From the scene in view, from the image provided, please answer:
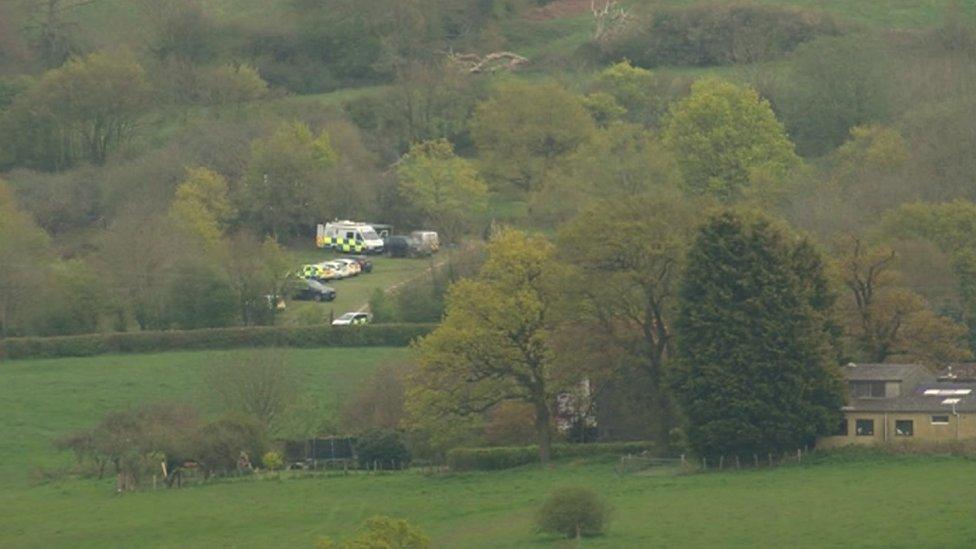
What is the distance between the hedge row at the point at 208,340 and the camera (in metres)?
107

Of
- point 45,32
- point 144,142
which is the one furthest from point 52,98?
point 45,32

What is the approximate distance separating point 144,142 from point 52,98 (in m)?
5.50

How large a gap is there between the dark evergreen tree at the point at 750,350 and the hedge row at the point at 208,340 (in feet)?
72.0

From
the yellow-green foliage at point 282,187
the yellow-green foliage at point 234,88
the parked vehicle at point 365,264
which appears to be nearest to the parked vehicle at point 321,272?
the parked vehicle at point 365,264

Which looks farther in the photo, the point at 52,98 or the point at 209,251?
the point at 52,98

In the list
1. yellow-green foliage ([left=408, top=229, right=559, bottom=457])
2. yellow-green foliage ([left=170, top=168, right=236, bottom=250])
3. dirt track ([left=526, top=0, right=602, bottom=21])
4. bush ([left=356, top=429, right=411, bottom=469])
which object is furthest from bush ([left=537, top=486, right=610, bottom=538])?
dirt track ([left=526, top=0, right=602, bottom=21])

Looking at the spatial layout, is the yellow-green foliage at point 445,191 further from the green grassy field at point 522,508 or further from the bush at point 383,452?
the green grassy field at point 522,508

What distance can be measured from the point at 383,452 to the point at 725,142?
36615mm

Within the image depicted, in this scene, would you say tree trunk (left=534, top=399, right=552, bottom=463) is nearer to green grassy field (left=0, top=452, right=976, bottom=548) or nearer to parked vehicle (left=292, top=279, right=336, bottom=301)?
green grassy field (left=0, top=452, right=976, bottom=548)

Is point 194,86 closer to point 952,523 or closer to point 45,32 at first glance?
point 45,32

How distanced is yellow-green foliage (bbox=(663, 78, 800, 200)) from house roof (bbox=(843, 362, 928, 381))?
33947 millimetres

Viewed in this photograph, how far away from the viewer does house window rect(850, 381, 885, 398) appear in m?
86.0

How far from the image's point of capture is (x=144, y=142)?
478 ft

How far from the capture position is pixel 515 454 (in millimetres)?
90438
